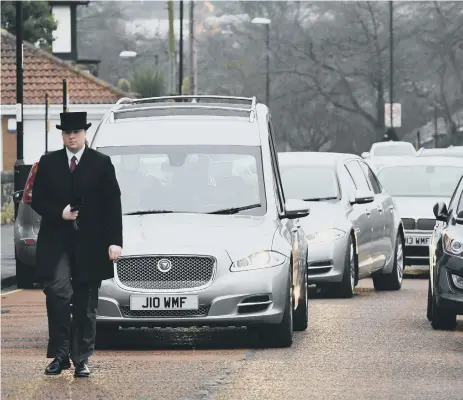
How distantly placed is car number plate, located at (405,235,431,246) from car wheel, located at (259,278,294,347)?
9801 mm

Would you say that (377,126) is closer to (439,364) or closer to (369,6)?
(369,6)

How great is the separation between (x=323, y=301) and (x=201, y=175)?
4.47 metres

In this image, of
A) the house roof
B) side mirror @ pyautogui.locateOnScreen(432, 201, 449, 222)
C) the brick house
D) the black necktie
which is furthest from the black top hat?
the house roof

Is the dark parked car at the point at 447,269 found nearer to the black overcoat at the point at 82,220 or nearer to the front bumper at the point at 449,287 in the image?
the front bumper at the point at 449,287

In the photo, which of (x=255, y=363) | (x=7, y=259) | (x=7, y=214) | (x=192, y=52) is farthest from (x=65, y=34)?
(x=255, y=363)

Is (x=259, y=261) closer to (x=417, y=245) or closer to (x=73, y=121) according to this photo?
(x=73, y=121)

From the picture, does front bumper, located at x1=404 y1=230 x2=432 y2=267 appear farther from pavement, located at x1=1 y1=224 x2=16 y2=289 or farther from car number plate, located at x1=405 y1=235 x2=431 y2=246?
pavement, located at x1=1 y1=224 x2=16 y2=289

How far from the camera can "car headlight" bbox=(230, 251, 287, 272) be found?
1316 cm

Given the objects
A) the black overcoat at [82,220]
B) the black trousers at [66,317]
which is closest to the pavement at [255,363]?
the black trousers at [66,317]

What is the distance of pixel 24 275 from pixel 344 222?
4.13 m

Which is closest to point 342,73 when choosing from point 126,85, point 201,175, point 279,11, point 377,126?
point 377,126

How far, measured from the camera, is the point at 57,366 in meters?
11.5

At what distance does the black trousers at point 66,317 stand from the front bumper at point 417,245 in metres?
12.0

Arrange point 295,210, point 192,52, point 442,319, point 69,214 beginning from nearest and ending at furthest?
point 69,214, point 295,210, point 442,319, point 192,52
